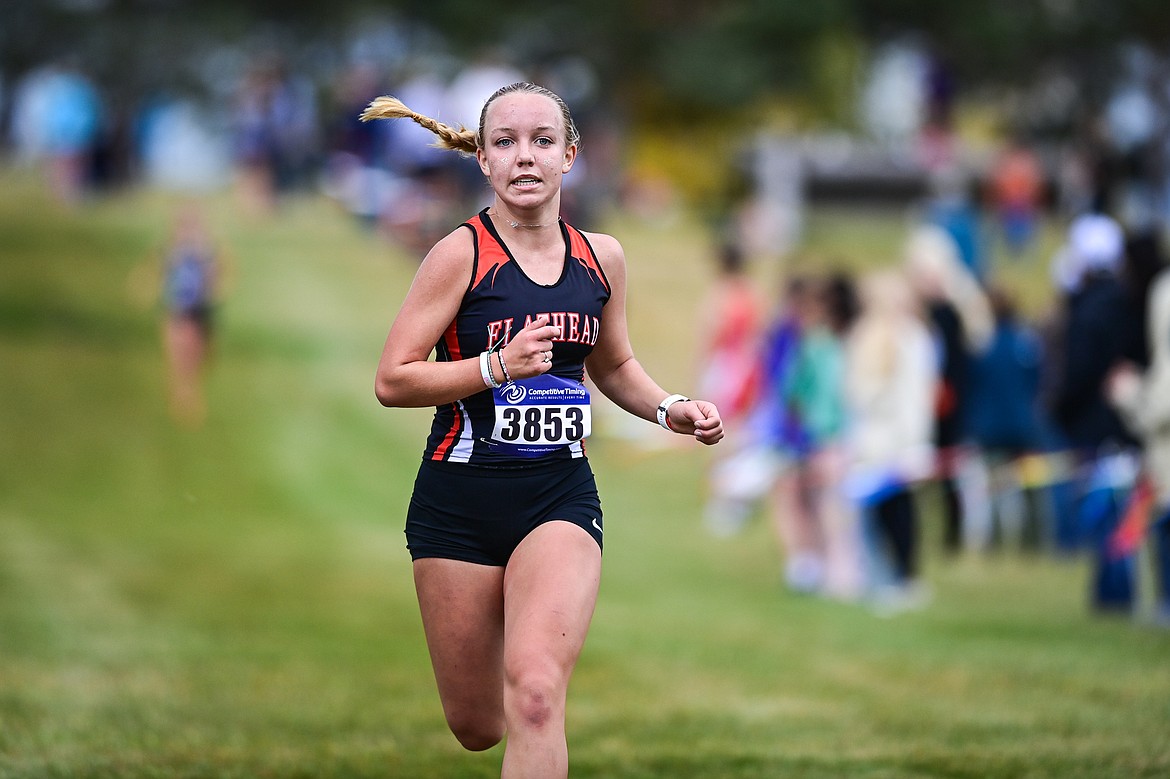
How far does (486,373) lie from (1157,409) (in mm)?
5967

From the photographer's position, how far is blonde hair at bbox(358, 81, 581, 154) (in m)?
5.05

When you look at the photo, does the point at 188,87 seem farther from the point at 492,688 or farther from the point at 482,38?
the point at 492,688

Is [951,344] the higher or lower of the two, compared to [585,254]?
lower

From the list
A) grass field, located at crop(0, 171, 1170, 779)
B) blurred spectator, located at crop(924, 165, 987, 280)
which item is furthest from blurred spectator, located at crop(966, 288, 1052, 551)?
blurred spectator, located at crop(924, 165, 987, 280)

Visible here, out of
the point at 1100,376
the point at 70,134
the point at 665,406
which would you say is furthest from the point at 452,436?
the point at 70,134

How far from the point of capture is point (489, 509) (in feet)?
16.4

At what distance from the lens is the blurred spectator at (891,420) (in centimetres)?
1183

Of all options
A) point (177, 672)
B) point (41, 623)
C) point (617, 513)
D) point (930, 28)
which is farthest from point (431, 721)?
point (930, 28)

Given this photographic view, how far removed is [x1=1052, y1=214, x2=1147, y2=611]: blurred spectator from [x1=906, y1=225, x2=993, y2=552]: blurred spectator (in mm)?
1198

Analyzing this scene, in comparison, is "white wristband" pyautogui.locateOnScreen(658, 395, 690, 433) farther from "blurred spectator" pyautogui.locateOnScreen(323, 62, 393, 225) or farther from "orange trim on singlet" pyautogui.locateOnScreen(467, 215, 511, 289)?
"blurred spectator" pyautogui.locateOnScreen(323, 62, 393, 225)

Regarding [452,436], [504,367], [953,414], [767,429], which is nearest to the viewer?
[504,367]

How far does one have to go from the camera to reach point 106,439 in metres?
19.3

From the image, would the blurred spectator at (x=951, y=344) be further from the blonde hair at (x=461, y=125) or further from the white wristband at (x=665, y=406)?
the blonde hair at (x=461, y=125)

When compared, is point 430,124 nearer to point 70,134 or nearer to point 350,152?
point 350,152
